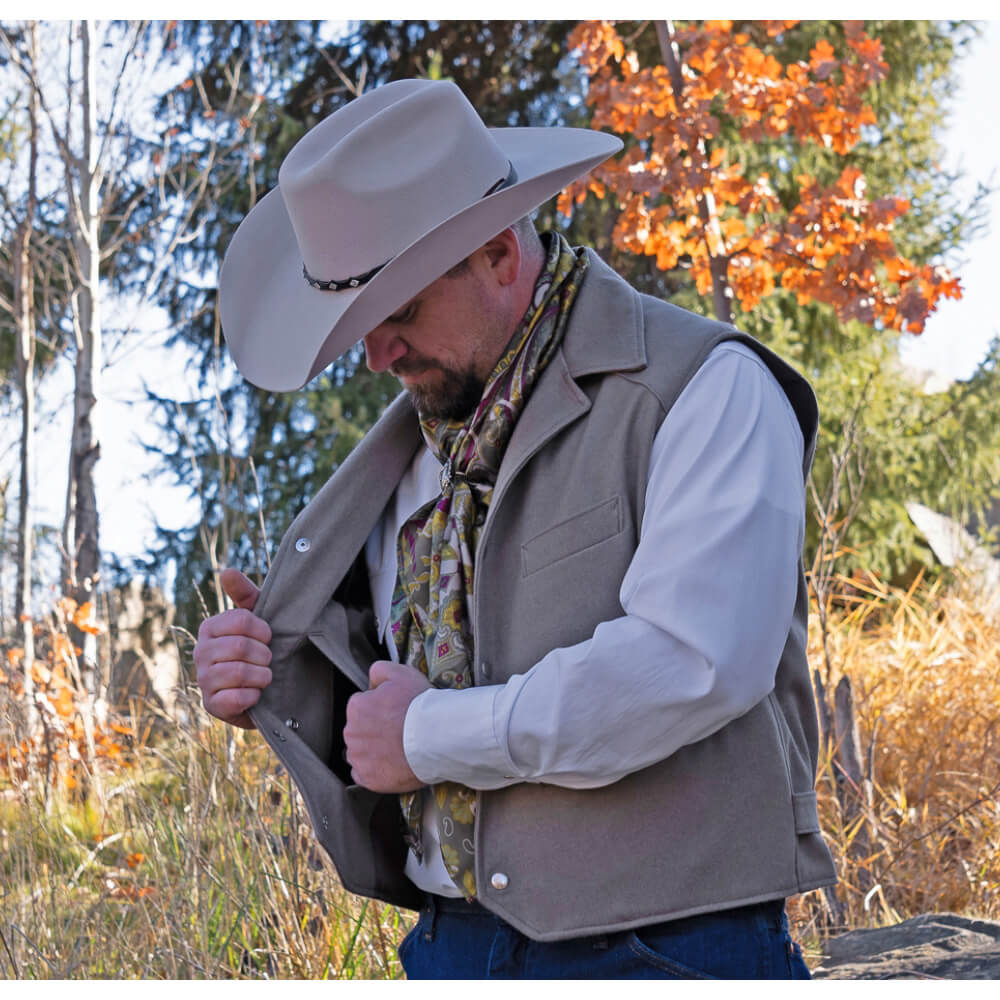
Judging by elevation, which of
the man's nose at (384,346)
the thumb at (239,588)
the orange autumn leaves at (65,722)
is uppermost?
the man's nose at (384,346)

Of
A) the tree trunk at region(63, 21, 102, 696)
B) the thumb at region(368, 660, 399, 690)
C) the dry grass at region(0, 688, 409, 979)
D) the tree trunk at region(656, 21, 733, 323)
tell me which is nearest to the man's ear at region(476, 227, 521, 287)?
the thumb at region(368, 660, 399, 690)

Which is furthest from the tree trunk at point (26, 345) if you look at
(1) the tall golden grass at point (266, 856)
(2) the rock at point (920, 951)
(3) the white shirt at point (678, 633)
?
(3) the white shirt at point (678, 633)

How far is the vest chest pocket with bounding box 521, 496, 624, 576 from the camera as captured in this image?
1570 millimetres

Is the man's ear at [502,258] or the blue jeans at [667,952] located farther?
the man's ear at [502,258]

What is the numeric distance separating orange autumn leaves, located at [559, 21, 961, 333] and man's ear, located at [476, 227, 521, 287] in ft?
10.2

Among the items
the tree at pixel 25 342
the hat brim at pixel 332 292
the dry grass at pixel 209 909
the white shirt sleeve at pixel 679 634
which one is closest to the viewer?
the white shirt sleeve at pixel 679 634

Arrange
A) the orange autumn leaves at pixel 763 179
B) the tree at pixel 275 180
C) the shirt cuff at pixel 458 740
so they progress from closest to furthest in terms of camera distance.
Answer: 1. the shirt cuff at pixel 458 740
2. the orange autumn leaves at pixel 763 179
3. the tree at pixel 275 180

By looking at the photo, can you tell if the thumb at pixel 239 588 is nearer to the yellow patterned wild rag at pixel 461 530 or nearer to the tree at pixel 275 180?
the yellow patterned wild rag at pixel 461 530

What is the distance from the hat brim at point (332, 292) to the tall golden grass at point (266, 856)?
1384 millimetres

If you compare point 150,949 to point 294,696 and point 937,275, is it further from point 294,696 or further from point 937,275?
point 937,275

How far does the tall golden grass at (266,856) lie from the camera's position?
118 inches

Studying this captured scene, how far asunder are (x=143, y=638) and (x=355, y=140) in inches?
352

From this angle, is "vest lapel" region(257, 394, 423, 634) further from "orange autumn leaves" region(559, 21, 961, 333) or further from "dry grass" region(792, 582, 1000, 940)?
"orange autumn leaves" region(559, 21, 961, 333)

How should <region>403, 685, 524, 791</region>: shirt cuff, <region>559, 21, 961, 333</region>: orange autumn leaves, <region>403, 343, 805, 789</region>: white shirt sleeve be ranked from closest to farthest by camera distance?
<region>403, 343, 805, 789</region>: white shirt sleeve
<region>403, 685, 524, 791</region>: shirt cuff
<region>559, 21, 961, 333</region>: orange autumn leaves
